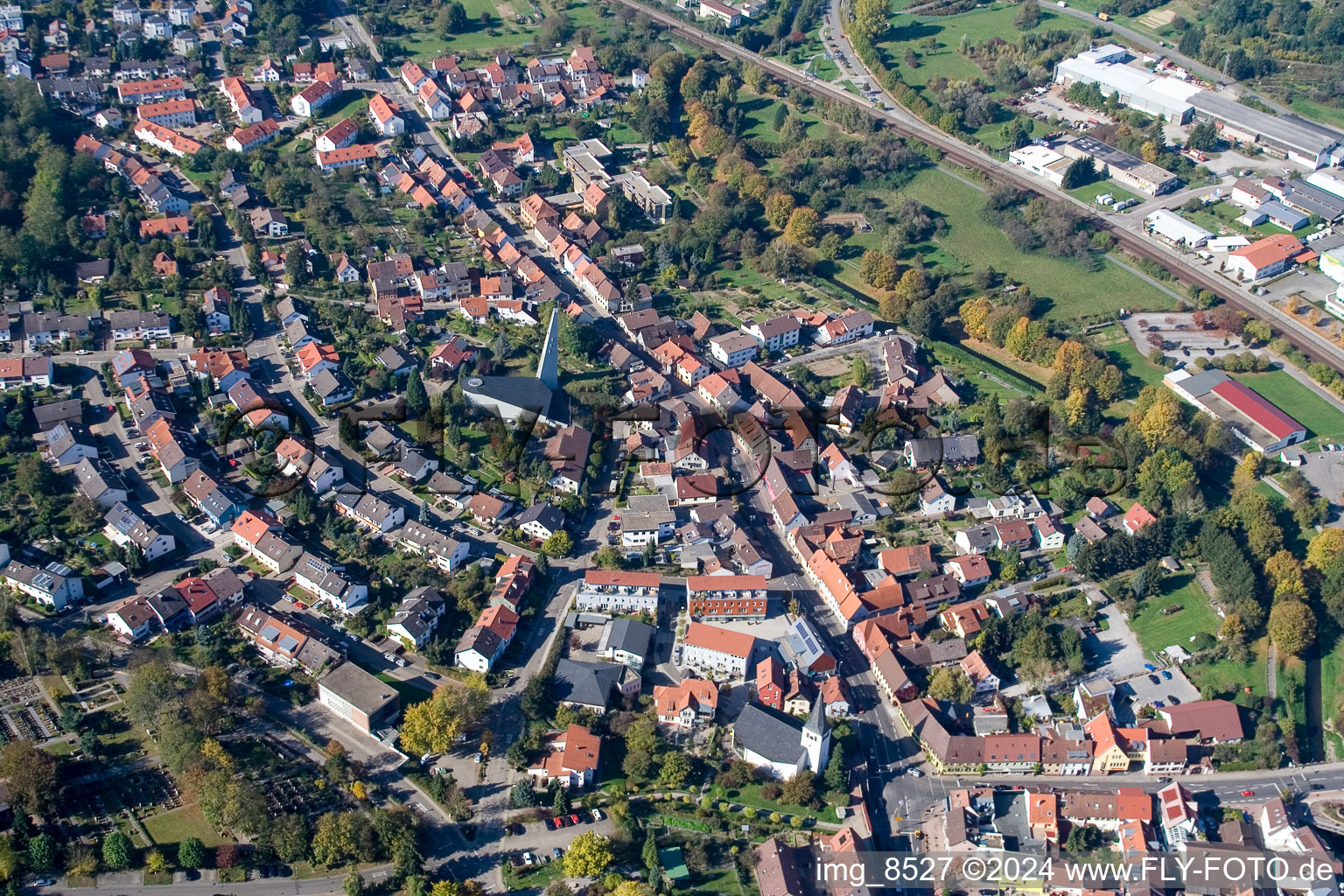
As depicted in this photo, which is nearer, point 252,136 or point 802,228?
point 802,228

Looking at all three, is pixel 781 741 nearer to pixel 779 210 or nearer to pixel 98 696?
pixel 98 696

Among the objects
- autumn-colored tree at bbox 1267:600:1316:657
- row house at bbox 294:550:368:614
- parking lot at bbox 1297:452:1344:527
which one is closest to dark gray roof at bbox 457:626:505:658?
row house at bbox 294:550:368:614

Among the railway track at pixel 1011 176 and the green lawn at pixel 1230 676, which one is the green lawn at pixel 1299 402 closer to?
the railway track at pixel 1011 176

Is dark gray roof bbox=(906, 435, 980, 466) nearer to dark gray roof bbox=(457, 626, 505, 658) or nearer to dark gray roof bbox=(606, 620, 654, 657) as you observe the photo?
dark gray roof bbox=(606, 620, 654, 657)

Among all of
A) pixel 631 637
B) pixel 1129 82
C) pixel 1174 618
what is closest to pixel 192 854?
pixel 631 637

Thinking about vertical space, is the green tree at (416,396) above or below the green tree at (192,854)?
above

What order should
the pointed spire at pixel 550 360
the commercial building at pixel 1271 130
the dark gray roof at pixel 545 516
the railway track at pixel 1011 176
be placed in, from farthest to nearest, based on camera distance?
the commercial building at pixel 1271 130 → the railway track at pixel 1011 176 → the pointed spire at pixel 550 360 → the dark gray roof at pixel 545 516

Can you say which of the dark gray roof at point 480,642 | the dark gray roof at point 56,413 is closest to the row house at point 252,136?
the dark gray roof at point 56,413

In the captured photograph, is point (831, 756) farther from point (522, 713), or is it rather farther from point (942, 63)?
point (942, 63)
